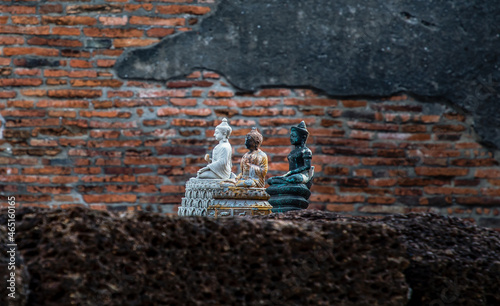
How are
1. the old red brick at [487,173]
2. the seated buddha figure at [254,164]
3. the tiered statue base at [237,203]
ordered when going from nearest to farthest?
the tiered statue base at [237,203] < the seated buddha figure at [254,164] < the old red brick at [487,173]

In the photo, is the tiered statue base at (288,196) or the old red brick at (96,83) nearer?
the tiered statue base at (288,196)

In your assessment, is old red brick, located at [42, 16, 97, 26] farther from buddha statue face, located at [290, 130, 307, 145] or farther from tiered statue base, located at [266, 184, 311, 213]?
tiered statue base, located at [266, 184, 311, 213]

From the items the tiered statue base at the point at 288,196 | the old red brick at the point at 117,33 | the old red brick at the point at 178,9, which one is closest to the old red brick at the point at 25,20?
the old red brick at the point at 117,33

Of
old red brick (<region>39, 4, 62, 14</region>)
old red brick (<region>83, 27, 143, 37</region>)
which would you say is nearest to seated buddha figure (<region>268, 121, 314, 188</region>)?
old red brick (<region>83, 27, 143, 37</region>)

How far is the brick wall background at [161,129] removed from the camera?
15.1ft

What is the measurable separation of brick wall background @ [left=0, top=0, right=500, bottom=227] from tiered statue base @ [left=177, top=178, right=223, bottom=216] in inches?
45.5

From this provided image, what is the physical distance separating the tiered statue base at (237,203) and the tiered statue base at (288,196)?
0.05 m

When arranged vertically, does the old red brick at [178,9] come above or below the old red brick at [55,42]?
above

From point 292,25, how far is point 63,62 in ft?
5.66

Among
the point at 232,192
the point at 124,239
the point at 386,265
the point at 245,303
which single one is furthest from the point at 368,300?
the point at 232,192

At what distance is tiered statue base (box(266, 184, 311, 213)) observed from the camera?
131 inches

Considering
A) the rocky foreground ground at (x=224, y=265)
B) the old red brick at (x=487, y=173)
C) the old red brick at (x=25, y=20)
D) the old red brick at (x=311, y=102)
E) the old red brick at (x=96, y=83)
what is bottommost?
the rocky foreground ground at (x=224, y=265)

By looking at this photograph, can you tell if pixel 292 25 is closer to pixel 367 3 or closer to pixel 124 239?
pixel 367 3

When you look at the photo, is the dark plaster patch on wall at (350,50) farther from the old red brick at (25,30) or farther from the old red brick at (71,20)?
the old red brick at (25,30)
